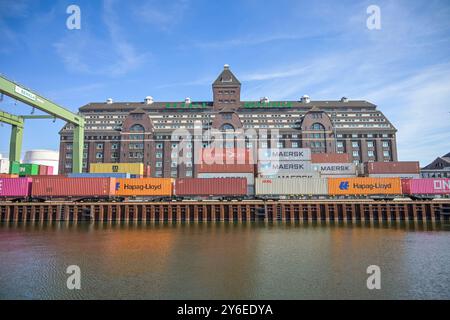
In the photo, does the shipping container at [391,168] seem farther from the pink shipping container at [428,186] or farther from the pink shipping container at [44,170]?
the pink shipping container at [44,170]

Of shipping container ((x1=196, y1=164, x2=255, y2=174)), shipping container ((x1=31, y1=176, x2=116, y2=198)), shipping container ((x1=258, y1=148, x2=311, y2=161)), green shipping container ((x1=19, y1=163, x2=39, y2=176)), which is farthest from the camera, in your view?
green shipping container ((x1=19, y1=163, x2=39, y2=176))

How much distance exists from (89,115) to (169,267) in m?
81.6

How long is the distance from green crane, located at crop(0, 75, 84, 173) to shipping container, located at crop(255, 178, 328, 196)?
106 ft

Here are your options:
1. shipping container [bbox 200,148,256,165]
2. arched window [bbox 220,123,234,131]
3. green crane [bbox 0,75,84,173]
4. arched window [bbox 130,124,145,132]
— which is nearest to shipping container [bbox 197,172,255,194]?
shipping container [bbox 200,148,256,165]

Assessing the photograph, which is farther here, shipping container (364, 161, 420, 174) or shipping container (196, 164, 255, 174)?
shipping container (364, 161, 420, 174)

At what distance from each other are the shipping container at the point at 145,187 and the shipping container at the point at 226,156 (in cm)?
953

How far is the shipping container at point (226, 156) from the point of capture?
47.9 meters

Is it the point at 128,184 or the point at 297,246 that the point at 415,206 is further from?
the point at 128,184

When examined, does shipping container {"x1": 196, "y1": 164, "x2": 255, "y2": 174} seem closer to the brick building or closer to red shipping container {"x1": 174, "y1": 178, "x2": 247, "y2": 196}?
red shipping container {"x1": 174, "y1": 178, "x2": 247, "y2": 196}

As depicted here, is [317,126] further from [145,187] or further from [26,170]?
[26,170]

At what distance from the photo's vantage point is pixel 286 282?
13688 mm

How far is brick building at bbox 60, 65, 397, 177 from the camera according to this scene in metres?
75.6

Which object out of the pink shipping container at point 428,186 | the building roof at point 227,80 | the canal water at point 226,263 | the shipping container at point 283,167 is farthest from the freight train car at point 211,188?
the building roof at point 227,80

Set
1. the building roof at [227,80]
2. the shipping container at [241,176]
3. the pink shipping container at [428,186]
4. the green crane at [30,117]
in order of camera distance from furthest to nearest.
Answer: the building roof at [227,80]
the shipping container at [241,176]
the pink shipping container at [428,186]
the green crane at [30,117]
